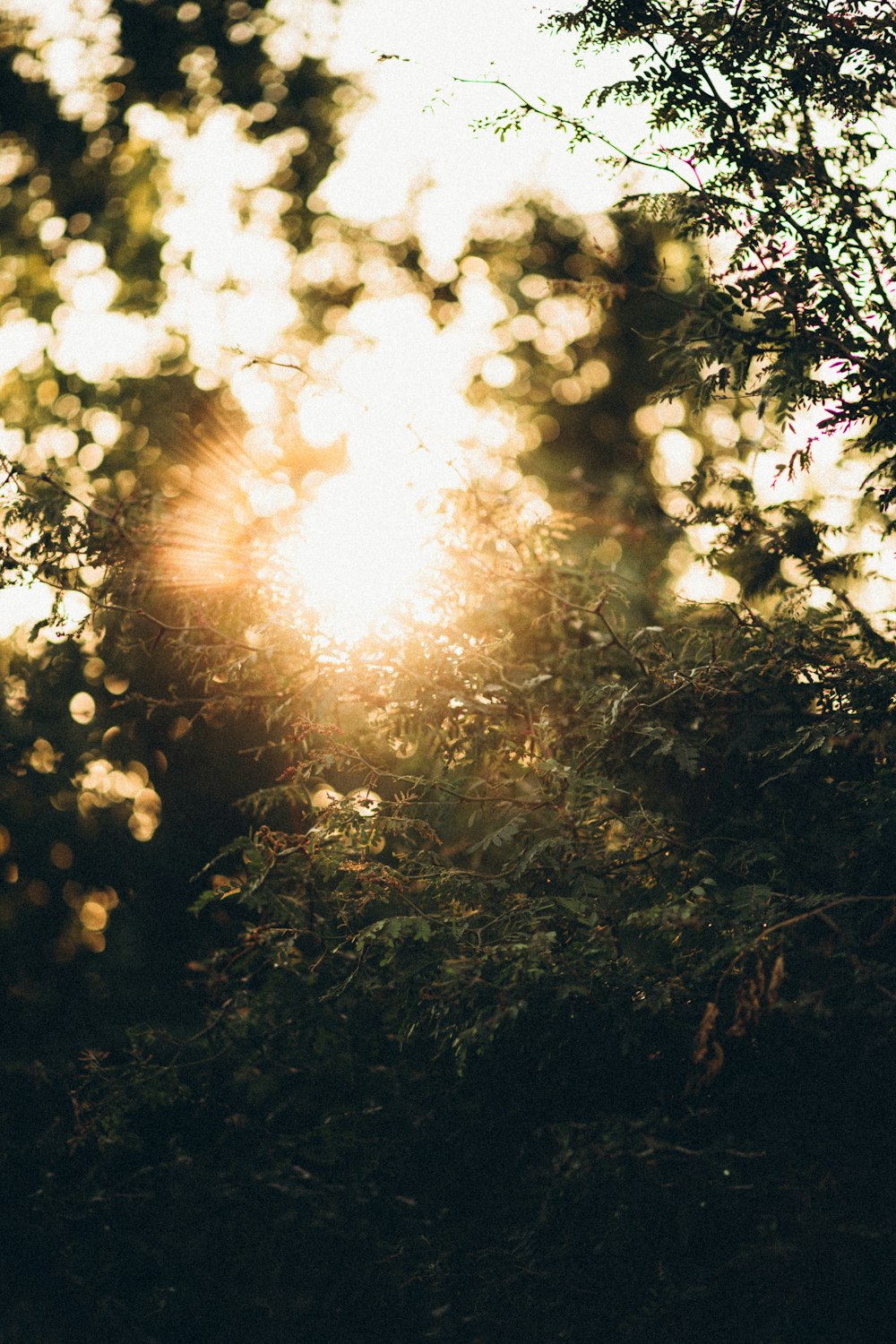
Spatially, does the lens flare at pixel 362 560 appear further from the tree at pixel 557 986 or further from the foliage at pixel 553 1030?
the foliage at pixel 553 1030

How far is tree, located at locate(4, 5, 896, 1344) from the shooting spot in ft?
10.8

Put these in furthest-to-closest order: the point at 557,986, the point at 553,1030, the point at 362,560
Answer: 1. the point at 362,560
2. the point at 553,1030
3. the point at 557,986

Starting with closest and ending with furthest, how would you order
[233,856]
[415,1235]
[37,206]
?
[415,1235], [233,856], [37,206]

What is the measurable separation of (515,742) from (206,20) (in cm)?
1170

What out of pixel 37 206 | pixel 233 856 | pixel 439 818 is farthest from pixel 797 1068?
pixel 37 206

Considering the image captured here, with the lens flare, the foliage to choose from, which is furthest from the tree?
the lens flare

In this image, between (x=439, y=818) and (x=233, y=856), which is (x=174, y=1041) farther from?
(x=233, y=856)

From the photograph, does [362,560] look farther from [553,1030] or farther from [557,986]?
[553,1030]

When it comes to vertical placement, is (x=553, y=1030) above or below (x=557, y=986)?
below

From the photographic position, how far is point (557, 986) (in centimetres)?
358

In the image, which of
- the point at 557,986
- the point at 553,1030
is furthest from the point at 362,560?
the point at 553,1030

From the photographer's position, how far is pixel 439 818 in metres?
4.09

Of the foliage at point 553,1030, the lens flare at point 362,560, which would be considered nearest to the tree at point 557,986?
the foliage at point 553,1030

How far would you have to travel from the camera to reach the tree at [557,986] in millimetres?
3277
